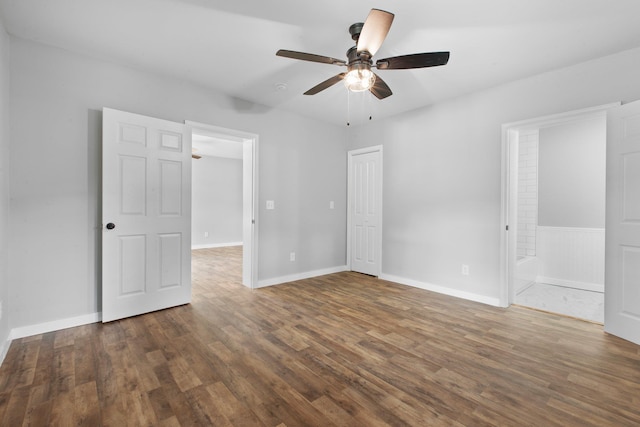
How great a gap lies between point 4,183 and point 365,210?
4.26 m

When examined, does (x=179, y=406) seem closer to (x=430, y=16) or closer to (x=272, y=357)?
(x=272, y=357)

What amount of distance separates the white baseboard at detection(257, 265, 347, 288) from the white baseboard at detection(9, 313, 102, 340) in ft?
6.14

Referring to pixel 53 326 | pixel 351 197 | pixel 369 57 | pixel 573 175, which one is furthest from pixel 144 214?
pixel 573 175

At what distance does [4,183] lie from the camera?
7.68ft

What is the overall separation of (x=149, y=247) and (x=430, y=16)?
3.37 metres

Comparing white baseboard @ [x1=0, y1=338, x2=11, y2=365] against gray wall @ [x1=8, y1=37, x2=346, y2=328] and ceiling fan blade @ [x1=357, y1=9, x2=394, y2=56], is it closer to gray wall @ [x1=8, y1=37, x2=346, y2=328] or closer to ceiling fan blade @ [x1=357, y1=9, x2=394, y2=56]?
gray wall @ [x1=8, y1=37, x2=346, y2=328]

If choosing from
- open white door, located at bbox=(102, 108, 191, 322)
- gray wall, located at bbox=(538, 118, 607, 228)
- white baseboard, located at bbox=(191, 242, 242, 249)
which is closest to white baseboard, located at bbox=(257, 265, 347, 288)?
open white door, located at bbox=(102, 108, 191, 322)

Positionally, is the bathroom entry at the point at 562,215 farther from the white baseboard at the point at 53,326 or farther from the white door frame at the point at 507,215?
the white baseboard at the point at 53,326

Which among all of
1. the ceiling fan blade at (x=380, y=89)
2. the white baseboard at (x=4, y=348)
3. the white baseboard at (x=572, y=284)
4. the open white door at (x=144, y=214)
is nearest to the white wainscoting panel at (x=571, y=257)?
the white baseboard at (x=572, y=284)

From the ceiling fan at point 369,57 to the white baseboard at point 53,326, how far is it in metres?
3.04

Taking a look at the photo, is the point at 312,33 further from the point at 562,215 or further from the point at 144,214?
the point at 562,215

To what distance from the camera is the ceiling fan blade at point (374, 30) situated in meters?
1.71

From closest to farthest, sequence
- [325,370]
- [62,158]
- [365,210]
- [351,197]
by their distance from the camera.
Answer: [325,370] < [62,158] < [365,210] < [351,197]

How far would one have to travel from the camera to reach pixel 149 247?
3.05m
